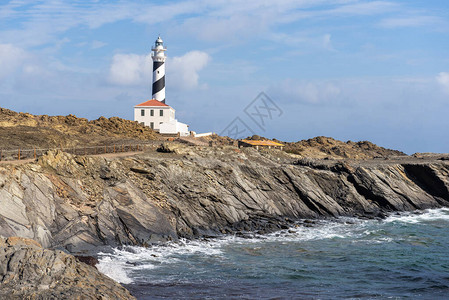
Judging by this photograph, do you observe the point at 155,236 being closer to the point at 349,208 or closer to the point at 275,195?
the point at 275,195

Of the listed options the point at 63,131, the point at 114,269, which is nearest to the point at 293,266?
the point at 114,269

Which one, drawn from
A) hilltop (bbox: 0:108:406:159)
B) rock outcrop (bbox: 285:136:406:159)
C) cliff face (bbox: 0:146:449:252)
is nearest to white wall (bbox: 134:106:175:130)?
hilltop (bbox: 0:108:406:159)

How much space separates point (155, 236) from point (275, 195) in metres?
12.8

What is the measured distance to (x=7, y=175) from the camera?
78.1ft

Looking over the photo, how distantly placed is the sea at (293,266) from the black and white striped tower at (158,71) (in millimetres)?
48376

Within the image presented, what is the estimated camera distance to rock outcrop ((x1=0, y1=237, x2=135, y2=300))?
12250 millimetres

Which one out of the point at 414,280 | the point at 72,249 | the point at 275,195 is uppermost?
the point at 275,195

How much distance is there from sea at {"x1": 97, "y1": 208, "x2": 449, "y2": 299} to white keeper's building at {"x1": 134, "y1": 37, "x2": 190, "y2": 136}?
1623 inches

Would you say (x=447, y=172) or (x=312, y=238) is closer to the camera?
(x=312, y=238)

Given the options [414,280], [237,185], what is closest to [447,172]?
[237,185]

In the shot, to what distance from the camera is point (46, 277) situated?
12.9 m

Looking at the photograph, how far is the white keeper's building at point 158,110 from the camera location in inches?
2719

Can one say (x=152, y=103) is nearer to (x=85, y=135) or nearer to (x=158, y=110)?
(x=158, y=110)

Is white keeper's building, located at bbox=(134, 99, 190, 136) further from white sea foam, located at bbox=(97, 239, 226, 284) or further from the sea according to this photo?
white sea foam, located at bbox=(97, 239, 226, 284)
